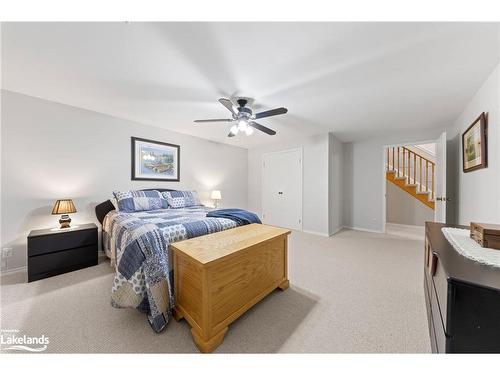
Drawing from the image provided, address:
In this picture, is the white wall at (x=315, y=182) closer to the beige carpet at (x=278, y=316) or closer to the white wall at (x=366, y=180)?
the white wall at (x=366, y=180)


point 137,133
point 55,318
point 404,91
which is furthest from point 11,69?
point 404,91

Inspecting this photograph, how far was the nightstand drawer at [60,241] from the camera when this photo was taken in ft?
6.91

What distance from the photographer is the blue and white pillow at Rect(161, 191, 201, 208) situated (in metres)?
3.23

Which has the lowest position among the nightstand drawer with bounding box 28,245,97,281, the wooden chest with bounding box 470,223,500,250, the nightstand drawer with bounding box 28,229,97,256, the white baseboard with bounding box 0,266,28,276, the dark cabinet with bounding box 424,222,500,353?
the white baseboard with bounding box 0,266,28,276

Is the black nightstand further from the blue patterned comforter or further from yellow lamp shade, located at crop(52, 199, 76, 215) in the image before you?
the blue patterned comforter

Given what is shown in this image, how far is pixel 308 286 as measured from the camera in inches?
78.7

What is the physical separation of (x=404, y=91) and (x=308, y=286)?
2430 millimetres

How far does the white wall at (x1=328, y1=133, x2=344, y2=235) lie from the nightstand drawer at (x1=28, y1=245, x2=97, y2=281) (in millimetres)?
4100

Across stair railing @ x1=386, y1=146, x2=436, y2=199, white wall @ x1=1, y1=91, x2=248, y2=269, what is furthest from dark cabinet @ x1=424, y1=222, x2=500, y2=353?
stair railing @ x1=386, y1=146, x2=436, y2=199

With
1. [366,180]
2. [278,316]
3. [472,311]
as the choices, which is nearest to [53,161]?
[278,316]

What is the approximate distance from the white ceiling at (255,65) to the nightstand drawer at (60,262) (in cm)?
194

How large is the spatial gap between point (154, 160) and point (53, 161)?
132 centimetres

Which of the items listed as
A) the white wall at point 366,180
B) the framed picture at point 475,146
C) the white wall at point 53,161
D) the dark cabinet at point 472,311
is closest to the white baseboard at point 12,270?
the white wall at point 53,161

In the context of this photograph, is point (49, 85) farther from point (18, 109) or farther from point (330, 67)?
point (330, 67)
